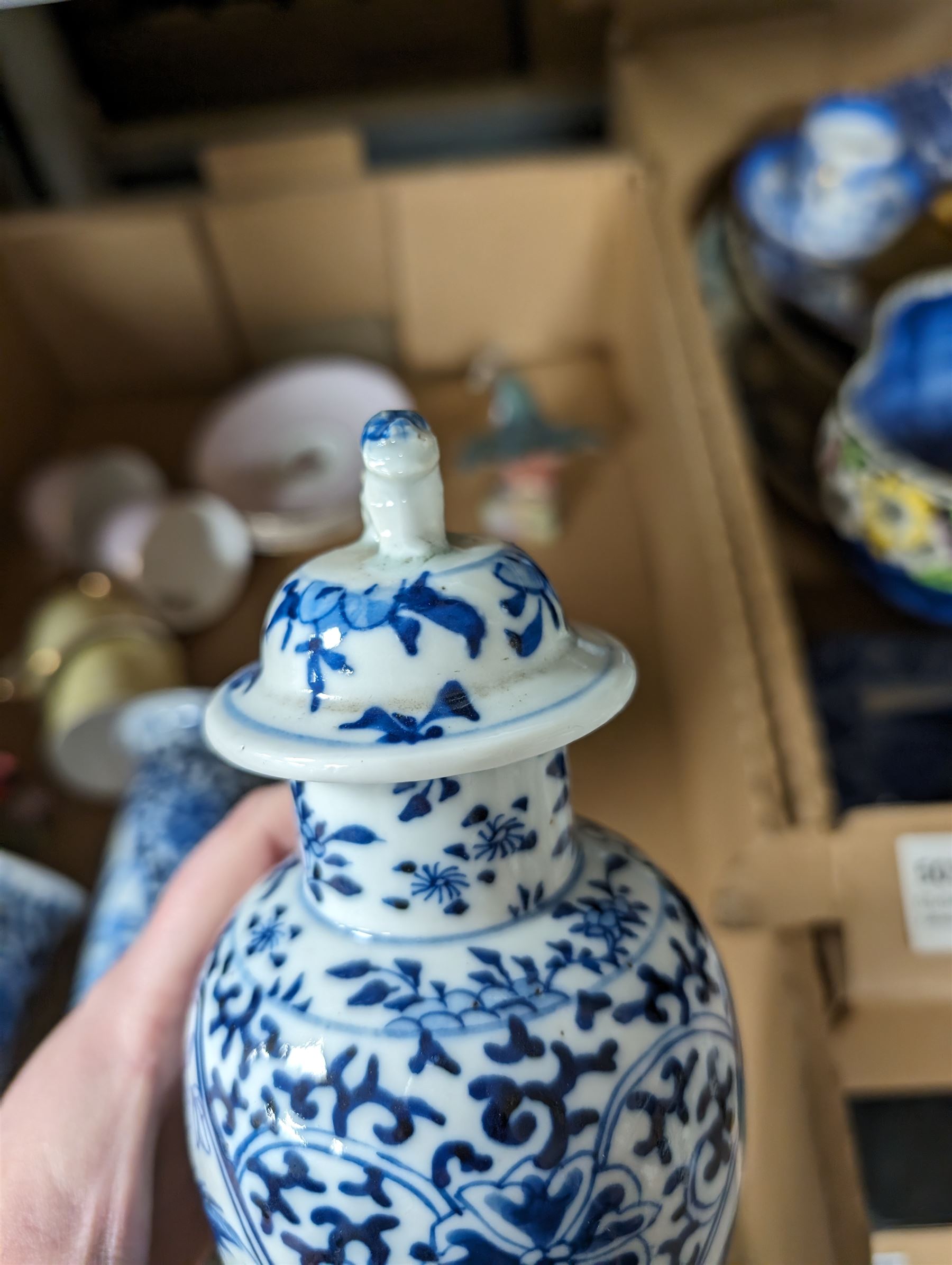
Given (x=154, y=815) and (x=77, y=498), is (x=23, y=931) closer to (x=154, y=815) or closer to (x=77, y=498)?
(x=154, y=815)

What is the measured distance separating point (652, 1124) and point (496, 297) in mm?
908

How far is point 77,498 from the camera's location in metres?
0.98

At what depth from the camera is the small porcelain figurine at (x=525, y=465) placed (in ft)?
3.07

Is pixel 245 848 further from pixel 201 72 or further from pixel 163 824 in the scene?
pixel 201 72

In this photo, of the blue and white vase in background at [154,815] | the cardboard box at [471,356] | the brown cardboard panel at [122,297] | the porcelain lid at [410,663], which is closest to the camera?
the porcelain lid at [410,663]

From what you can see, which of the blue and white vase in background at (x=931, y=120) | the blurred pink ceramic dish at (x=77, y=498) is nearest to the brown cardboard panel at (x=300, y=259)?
the blurred pink ceramic dish at (x=77, y=498)

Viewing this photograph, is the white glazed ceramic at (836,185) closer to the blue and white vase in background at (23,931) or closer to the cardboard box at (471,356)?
the cardboard box at (471,356)

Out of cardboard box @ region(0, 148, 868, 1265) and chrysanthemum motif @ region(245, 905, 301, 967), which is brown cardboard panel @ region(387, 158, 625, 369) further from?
chrysanthemum motif @ region(245, 905, 301, 967)

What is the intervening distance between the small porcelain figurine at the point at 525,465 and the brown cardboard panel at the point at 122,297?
34 centimetres

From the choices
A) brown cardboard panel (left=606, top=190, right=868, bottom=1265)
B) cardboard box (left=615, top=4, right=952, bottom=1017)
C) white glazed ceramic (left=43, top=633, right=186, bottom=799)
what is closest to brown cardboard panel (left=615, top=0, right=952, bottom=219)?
cardboard box (left=615, top=4, right=952, bottom=1017)

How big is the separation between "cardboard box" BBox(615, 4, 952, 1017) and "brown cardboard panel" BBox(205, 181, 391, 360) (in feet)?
0.95

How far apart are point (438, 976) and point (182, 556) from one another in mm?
667

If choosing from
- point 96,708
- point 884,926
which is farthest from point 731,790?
point 96,708

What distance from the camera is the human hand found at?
40 centimetres
